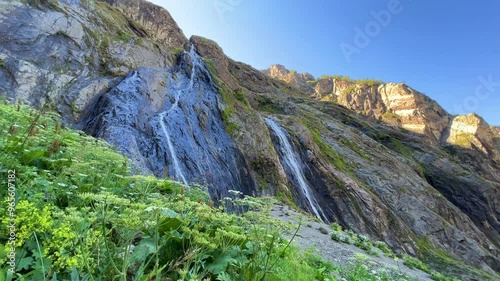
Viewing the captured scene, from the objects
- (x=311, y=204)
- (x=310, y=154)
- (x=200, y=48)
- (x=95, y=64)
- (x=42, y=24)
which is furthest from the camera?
(x=200, y=48)

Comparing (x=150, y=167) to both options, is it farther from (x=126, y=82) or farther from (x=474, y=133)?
(x=474, y=133)

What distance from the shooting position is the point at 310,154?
30.9 meters

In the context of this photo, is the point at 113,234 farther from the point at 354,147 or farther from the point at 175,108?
the point at 354,147

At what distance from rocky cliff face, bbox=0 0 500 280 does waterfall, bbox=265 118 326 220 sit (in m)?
0.36

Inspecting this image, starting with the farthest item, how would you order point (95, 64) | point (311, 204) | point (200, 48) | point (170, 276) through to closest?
point (200, 48) → point (311, 204) → point (95, 64) → point (170, 276)

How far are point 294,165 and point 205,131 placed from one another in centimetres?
995

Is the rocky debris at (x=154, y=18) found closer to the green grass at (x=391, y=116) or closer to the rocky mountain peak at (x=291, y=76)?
the green grass at (x=391, y=116)

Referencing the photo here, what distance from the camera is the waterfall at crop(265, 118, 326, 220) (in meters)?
26.3

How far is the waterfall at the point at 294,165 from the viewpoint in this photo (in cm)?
2631

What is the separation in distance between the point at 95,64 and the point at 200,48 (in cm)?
3187

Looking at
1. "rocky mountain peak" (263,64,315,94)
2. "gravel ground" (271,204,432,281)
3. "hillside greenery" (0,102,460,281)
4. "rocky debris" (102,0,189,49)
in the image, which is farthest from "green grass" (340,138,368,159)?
"rocky mountain peak" (263,64,315,94)

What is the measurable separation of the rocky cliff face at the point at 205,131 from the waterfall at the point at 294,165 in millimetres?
364


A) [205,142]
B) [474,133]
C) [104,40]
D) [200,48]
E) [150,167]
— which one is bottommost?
[150,167]

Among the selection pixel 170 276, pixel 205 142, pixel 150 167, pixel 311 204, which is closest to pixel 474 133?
pixel 311 204
